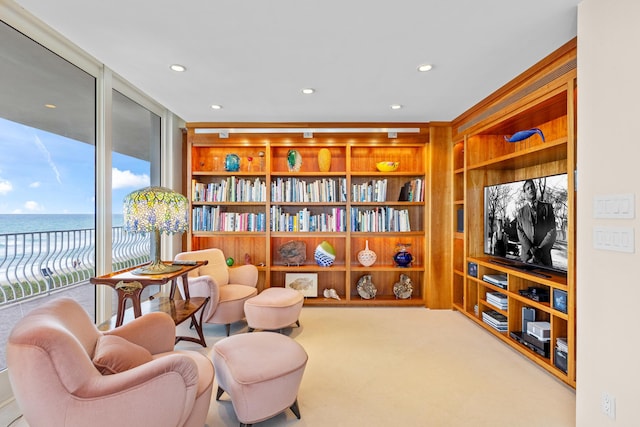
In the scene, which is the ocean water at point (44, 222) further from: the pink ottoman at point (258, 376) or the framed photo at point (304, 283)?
the framed photo at point (304, 283)

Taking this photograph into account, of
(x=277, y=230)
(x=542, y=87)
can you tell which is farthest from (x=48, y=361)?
(x=542, y=87)

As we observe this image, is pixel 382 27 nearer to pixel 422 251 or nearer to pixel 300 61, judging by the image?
pixel 300 61

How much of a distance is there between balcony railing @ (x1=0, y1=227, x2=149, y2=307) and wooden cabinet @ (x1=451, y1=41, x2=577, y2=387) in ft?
11.9

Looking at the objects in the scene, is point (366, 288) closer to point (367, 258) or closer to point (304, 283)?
point (367, 258)

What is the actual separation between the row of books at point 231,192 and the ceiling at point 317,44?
1232 mm

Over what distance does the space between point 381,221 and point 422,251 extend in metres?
0.73

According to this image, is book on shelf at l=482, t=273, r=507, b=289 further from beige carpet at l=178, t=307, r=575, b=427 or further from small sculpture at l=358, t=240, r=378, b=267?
small sculpture at l=358, t=240, r=378, b=267

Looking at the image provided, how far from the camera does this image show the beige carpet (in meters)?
1.88

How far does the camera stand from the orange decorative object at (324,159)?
164 inches

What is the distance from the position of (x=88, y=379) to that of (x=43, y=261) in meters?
2.87

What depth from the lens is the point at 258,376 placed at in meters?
1.69

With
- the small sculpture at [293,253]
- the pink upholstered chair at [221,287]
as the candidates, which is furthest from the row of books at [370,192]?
the pink upholstered chair at [221,287]

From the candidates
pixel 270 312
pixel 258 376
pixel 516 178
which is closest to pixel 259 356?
pixel 258 376

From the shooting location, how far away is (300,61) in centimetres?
238
